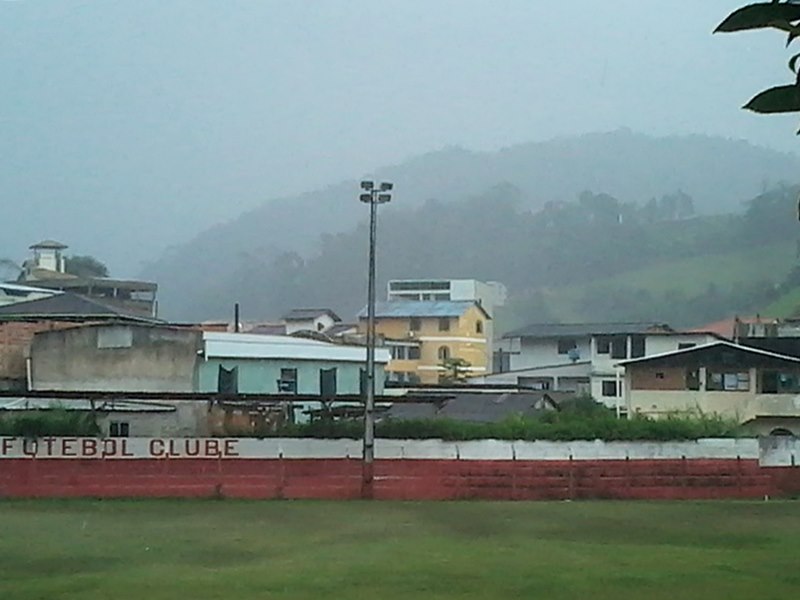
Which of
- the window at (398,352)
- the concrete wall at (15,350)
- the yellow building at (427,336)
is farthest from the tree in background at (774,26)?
the yellow building at (427,336)

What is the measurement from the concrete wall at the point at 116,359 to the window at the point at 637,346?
17.8 m

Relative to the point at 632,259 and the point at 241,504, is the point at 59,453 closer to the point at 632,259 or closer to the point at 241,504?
the point at 241,504

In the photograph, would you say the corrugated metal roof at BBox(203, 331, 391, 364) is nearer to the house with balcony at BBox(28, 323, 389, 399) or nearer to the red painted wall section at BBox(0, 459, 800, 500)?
the house with balcony at BBox(28, 323, 389, 399)

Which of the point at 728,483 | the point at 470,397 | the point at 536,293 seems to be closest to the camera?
the point at 728,483

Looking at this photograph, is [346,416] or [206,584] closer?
[206,584]

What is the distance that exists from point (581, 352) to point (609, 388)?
4608 mm

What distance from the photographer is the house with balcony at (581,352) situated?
4391 centimetres

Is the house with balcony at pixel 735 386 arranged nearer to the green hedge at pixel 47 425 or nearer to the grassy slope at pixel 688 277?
the green hedge at pixel 47 425

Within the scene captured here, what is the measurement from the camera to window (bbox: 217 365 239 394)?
33750 mm

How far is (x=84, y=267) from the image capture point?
79750 mm

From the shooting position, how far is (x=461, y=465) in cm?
2392

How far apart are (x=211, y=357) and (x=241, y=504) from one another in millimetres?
11635

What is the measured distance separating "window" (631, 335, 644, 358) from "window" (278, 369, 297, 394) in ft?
46.1

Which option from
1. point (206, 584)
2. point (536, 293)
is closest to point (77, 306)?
point (206, 584)
